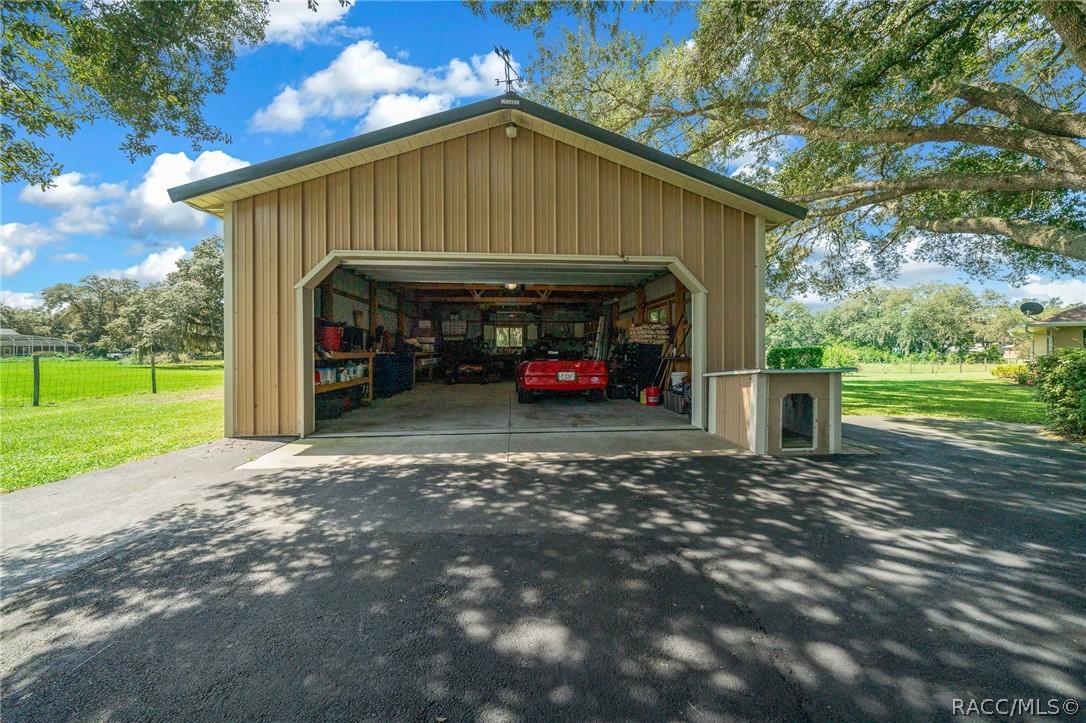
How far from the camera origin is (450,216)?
6.53 metres

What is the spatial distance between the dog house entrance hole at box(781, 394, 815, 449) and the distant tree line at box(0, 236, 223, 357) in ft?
79.5

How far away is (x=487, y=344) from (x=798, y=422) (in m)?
13.2

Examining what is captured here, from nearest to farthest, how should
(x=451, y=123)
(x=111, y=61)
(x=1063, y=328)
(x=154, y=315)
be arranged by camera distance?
(x=111, y=61) < (x=451, y=123) < (x=1063, y=328) < (x=154, y=315)

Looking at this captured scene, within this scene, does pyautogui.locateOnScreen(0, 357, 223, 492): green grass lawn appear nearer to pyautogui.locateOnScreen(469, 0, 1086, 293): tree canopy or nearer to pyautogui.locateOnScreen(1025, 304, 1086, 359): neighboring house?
pyautogui.locateOnScreen(469, 0, 1086, 293): tree canopy

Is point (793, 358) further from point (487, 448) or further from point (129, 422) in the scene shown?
point (129, 422)

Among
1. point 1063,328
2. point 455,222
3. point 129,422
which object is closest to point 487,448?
point 455,222

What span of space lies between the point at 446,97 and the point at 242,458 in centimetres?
705

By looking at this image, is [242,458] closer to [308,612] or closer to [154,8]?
[308,612]

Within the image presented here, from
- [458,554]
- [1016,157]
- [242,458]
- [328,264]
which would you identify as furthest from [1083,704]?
[1016,157]

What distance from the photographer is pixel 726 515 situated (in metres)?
3.46

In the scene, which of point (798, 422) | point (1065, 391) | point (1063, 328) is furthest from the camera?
point (1063, 328)

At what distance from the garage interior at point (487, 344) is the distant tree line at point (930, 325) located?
30471 mm

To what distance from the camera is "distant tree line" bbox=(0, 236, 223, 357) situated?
30.4 meters

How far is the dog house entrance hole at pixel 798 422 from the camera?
579 centimetres
